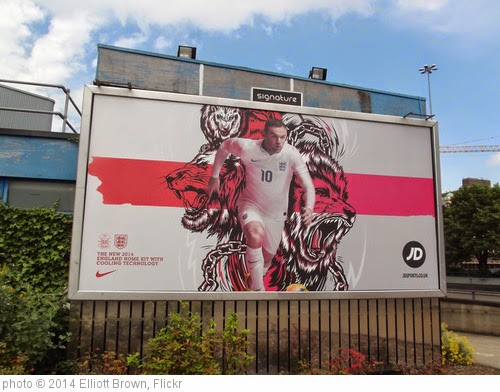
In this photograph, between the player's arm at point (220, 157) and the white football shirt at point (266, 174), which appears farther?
the white football shirt at point (266, 174)

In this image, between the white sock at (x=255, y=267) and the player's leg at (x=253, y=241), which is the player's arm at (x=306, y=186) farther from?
the white sock at (x=255, y=267)

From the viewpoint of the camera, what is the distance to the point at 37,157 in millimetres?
7629

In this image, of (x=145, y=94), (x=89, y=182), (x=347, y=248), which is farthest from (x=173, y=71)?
(x=347, y=248)

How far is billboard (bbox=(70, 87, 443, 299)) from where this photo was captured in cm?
612

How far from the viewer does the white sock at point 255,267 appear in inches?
255

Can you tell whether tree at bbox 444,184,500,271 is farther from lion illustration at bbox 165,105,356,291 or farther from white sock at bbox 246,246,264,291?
white sock at bbox 246,246,264,291

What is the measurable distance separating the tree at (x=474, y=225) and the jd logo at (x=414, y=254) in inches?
1444

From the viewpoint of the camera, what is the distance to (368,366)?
256 inches

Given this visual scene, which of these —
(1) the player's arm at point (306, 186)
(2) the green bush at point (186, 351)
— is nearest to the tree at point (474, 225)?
(1) the player's arm at point (306, 186)

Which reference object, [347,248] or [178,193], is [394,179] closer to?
[347,248]

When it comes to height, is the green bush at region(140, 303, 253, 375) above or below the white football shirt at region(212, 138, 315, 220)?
below

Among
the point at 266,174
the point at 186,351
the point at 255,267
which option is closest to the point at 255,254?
the point at 255,267

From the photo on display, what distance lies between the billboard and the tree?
36912 mm

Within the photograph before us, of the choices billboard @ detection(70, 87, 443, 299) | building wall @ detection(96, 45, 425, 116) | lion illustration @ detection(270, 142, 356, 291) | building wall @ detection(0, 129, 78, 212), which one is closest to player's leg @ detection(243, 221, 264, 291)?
billboard @ detection(70, 87, 443, 299)
